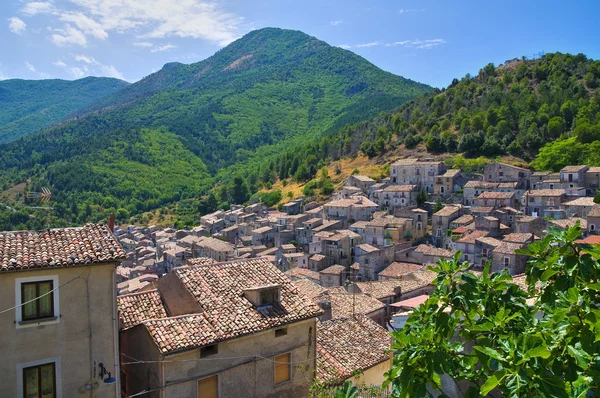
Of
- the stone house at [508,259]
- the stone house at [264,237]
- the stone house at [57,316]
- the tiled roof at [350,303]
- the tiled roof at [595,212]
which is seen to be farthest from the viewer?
the stone house at [264,237]

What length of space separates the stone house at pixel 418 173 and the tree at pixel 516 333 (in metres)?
63.0

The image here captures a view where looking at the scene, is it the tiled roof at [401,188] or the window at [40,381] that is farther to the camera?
the tiled roof at [401,188]

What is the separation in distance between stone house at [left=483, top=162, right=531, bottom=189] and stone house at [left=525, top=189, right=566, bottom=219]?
313 inches

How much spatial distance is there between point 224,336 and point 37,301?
3.45m

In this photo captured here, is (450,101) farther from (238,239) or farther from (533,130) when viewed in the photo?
(238,239)

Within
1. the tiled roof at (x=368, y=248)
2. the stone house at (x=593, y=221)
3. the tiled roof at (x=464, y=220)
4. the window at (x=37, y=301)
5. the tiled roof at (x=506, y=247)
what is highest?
the window at (x=37, y=301)

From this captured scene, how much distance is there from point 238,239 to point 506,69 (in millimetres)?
80791

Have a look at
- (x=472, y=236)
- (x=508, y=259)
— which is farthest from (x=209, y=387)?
(x=472, y=236)

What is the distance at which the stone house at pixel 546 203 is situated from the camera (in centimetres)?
4897

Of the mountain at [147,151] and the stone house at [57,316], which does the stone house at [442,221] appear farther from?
the mountain at [147,151]

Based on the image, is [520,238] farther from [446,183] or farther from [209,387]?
[209,387]

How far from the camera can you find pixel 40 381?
8.12 meters

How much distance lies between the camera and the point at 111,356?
875 cm

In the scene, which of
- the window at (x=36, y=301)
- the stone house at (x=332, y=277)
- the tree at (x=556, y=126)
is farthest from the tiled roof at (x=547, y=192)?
the window at (x=36, y=301)
